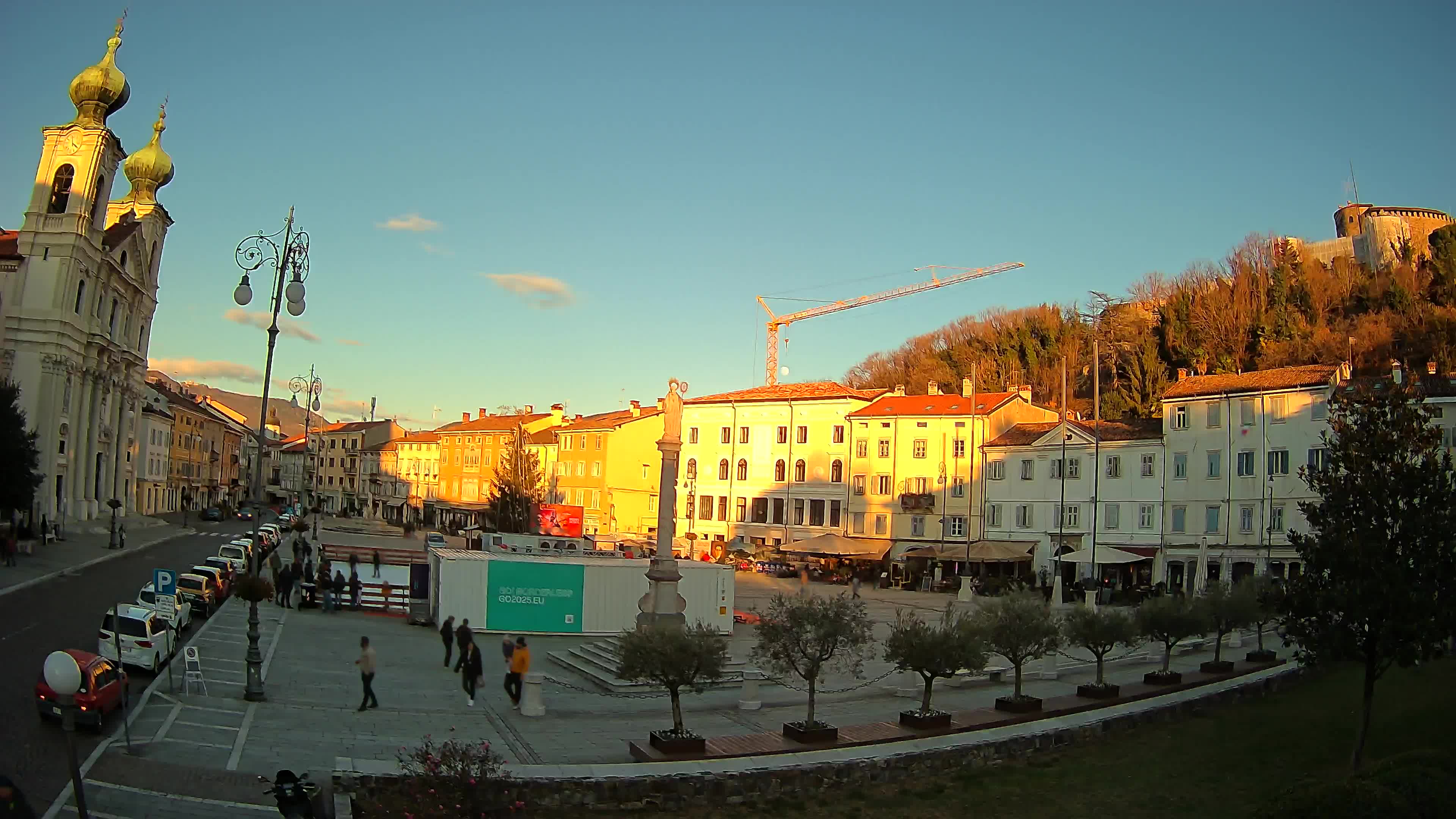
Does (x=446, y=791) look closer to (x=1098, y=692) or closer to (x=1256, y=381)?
(x=1098, y=692)

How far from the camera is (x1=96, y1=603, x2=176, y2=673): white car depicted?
20.5 metres

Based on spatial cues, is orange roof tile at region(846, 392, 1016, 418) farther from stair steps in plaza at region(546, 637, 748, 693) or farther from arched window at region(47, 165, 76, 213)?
arched window at region(47, 165, 76, 213)

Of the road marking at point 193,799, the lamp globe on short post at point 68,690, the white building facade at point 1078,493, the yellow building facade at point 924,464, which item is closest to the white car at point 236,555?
the road marking at point 193,799

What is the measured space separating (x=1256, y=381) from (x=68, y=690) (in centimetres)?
5088

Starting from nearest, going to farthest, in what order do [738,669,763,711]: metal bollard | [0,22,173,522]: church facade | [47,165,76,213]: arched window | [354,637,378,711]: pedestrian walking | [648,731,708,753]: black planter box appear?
[648,731,708,753]: black planter box
[354,637,378,711]: pedestrian walking
[738,669,763,711]: metal bollard
[0,22,173,522]: church facade
[47,165,76,213]: arched window

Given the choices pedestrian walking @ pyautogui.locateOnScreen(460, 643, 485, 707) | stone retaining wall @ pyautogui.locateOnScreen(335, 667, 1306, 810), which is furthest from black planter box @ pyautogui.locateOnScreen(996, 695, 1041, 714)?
pedestrian walking @ pyautogui.locateOnScreen(460, 643, 485, 707)

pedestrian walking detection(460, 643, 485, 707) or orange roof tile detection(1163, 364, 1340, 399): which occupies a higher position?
orange roof tile detection(1163, 364, 1340, 399)

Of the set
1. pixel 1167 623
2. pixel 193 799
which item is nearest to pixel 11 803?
pixel 193 799

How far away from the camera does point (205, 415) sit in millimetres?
114250

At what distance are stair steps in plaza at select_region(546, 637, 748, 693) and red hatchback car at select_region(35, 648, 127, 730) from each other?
9093mm

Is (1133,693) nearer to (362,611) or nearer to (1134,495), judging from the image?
(362,611)

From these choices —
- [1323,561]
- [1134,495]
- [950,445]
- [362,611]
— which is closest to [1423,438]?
[1323,561]

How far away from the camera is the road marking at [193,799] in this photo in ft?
42.7

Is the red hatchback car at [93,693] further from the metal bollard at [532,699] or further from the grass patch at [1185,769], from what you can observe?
the grass patch at [1185,769]
